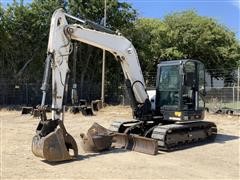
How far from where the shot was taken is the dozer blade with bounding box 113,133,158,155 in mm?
Result: 10465

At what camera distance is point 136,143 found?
11000mm

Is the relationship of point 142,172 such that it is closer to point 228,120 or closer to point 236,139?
point 236,139

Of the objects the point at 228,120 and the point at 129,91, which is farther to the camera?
the point at 228,120

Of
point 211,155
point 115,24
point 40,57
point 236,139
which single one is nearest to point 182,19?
point 115,24

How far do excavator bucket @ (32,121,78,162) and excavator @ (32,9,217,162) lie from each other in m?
0.02

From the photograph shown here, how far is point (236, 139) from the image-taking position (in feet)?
43.2

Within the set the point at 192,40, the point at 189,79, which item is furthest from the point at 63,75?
the point at 192,40

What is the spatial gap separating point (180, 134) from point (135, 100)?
5.24 ft

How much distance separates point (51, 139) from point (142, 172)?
7.05 feet

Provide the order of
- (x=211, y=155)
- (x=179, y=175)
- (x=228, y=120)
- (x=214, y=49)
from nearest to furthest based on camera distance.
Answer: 1. (x=179, y=175)
2. (x=211, y=155)
3. (x=228, y=120)
4. (x=214, y=49)

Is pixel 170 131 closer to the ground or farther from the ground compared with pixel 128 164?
farther from the ground

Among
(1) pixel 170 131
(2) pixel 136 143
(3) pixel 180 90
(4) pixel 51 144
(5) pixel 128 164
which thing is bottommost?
(5) pixel 128 164

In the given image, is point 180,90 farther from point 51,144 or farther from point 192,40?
point 192,40

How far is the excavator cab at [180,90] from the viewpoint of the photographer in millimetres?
11570
